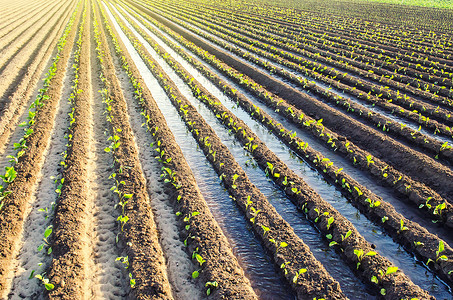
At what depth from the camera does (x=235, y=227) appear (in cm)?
604

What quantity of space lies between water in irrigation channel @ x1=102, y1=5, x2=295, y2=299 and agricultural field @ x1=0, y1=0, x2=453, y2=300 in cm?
3

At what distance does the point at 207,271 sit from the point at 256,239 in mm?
1200

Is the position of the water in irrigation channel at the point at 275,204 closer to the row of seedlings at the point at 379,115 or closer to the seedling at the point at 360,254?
the seedling at the point at 360,254

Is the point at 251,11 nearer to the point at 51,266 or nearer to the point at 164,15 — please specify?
the point at 164,15

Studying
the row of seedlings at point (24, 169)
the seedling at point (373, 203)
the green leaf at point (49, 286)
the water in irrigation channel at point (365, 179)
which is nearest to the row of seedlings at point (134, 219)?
the green leaf at point (49, 286)

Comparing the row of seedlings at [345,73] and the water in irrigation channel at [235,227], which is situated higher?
the row of seedlings at [345,73]

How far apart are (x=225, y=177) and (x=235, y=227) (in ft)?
5.01

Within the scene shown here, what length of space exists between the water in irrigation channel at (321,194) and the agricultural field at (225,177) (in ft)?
0.11

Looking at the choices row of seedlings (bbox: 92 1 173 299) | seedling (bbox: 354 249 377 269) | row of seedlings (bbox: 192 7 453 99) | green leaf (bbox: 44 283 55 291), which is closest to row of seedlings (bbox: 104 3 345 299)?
seedling (bbox: 354 249 377 269)

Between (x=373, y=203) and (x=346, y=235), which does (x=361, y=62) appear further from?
(x=346, y=235)

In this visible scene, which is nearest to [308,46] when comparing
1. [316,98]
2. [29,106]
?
[316,98]

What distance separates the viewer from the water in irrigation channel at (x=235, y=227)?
4918 millimetres

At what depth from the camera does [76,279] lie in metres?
4.73

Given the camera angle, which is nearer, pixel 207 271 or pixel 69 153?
pixel 207 271
